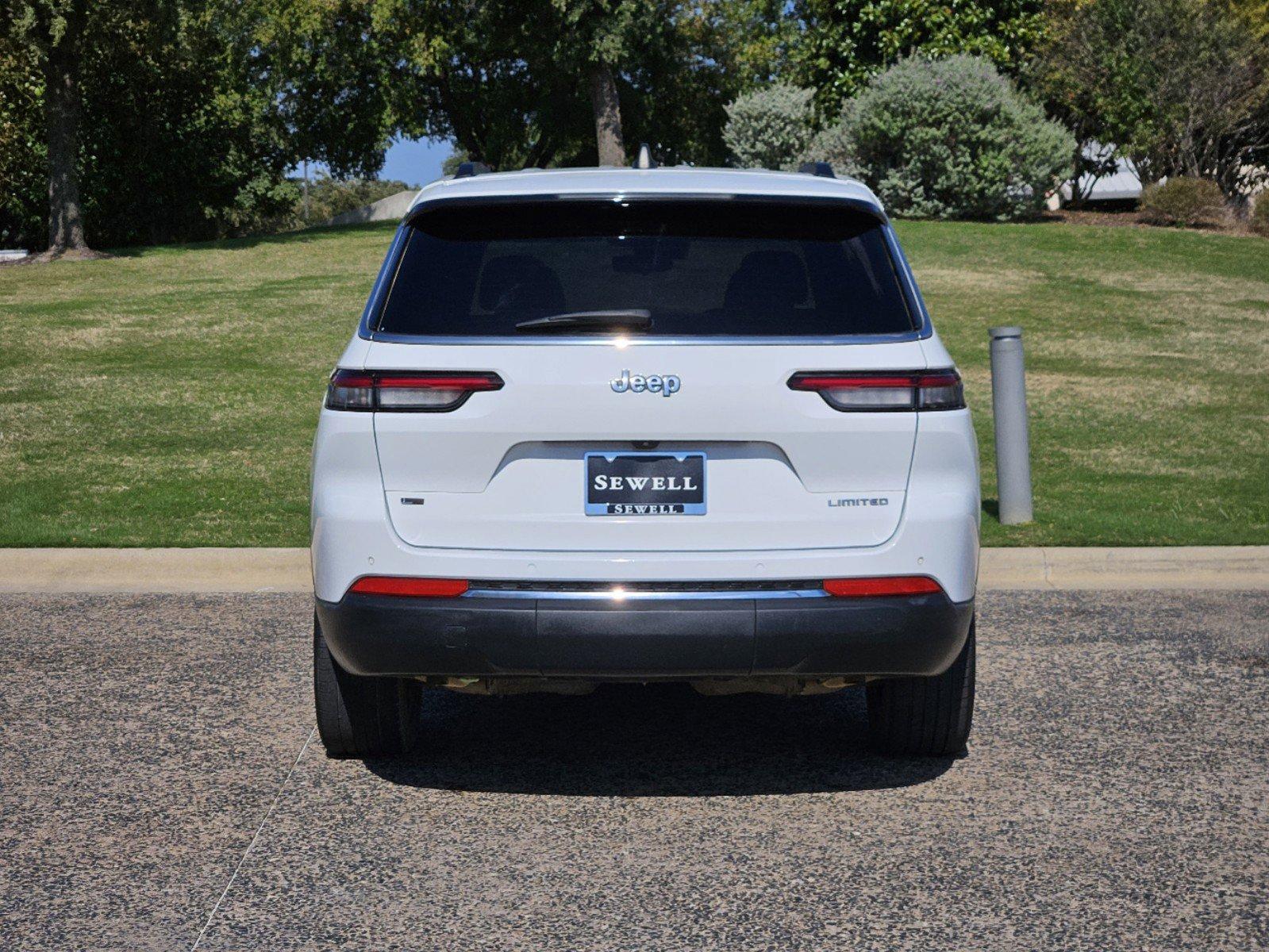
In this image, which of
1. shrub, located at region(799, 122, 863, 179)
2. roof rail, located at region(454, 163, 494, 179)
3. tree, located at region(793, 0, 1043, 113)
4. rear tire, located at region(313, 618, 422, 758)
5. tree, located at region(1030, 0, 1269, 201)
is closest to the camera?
rear tire, located at region(313, 618, 422, 758)

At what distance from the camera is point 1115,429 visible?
42.4 feet

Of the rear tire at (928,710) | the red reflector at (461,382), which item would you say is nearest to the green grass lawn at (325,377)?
the rear tire at (928,710)

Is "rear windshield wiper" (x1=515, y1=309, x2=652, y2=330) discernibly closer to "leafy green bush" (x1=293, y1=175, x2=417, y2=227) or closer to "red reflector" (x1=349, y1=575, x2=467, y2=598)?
"red reflector" (x1=349, y1=575, x2=467, y2=598)

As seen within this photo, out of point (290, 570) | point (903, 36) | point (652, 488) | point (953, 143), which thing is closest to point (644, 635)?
point (652, 488)

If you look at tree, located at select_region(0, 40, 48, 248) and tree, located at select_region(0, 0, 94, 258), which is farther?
tree, located at select_region(0, 40, 48, 248)

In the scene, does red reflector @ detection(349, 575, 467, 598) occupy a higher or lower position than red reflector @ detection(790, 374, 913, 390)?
lower

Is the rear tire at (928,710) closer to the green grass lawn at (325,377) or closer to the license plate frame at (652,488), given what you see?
the license plate frame at (652,488)

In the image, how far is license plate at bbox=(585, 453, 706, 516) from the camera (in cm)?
432

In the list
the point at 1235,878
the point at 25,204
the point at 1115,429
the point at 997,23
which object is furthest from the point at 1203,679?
the point at 25,204

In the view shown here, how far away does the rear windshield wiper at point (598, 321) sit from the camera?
4406 mm

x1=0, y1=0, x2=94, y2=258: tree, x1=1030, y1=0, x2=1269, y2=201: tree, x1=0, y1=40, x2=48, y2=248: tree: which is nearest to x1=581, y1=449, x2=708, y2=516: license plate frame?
x1=0, y1=0, x2=94, y2=258: tree

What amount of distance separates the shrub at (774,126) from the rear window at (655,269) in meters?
30.1

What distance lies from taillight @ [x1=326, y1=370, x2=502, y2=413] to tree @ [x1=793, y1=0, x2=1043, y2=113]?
30.1m

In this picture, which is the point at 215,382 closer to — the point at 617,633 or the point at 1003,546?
the point at 1003,546
